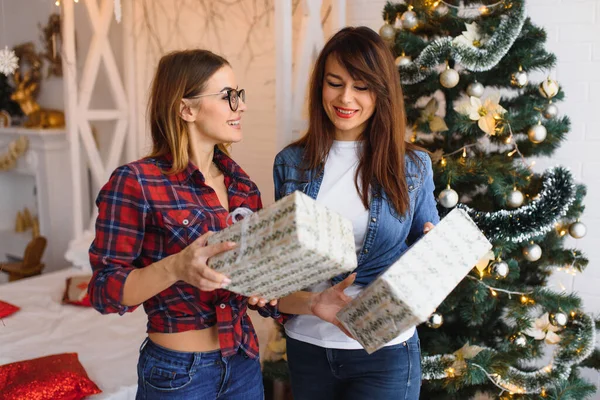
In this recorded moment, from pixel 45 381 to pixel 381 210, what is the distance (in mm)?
1207

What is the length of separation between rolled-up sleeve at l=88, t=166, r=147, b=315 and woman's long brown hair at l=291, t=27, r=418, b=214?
1.51 ft

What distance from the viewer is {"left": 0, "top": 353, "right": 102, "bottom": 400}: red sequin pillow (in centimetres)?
169

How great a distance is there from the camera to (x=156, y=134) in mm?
1198

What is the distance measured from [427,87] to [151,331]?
48.4 inches

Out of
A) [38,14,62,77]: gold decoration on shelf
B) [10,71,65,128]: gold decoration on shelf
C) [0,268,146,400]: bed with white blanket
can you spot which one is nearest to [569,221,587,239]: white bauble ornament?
[0,268,146,400]: bed with white blanket

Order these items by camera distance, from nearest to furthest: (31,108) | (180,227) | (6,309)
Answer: (180,227), (6,309), (31,108)

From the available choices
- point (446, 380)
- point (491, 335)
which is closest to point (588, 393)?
point (491, 335)

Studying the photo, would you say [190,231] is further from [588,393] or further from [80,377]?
[588,393]

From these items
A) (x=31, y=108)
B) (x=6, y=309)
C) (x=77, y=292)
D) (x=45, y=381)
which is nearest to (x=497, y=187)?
(x=45, y=381)

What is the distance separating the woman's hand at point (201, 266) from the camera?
917 millimetres

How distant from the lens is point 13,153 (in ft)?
11.2

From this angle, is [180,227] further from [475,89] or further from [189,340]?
[475,89]

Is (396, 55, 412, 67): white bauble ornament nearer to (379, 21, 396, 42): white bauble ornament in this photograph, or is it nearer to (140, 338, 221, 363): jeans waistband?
(379, 21, 396, 42): white bauble ornament

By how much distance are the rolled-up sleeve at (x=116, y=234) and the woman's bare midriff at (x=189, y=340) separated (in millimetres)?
110
